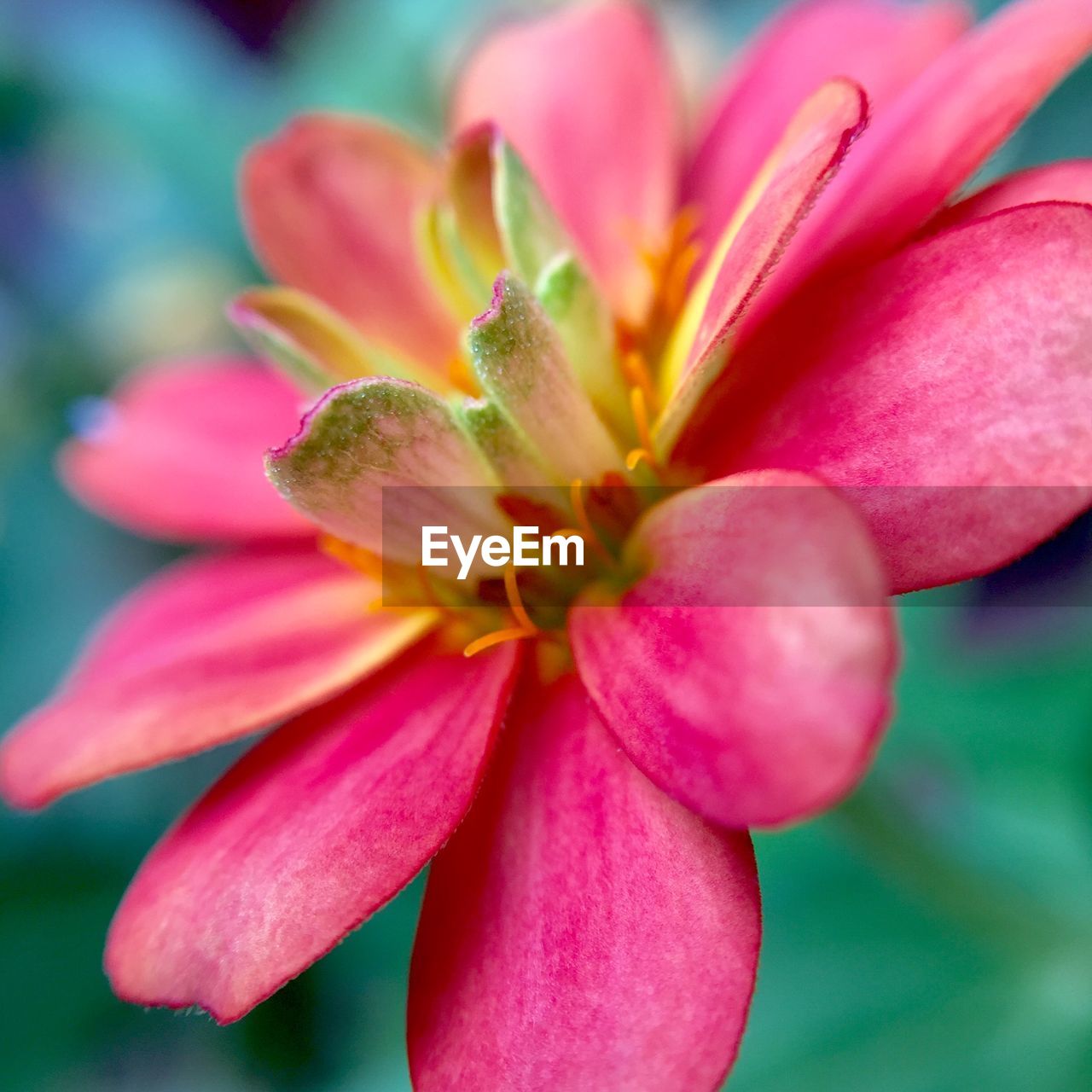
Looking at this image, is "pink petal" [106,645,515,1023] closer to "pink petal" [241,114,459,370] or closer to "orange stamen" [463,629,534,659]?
"orange stamen" [463,629,534,659]

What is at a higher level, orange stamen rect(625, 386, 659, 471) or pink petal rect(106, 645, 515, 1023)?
orange stamen rect(625, 386, 659, 471)

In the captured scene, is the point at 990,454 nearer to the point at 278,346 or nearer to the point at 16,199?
the point at 278,346

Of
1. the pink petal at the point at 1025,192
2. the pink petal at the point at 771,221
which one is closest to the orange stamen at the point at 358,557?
the pink petal at the point at 771,221

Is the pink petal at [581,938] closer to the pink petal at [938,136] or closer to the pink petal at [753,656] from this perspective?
the pink petal at [753,656]

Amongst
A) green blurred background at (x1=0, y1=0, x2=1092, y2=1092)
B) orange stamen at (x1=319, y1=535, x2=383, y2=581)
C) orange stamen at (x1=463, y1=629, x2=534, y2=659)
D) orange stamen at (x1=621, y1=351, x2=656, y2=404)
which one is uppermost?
orange stamen at (x1=621, y1=351, x2=656, y2=404)

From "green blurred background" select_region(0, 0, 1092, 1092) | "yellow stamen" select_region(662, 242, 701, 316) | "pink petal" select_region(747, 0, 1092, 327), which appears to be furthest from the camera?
"green blurred background" select_region(0, 0, 1092, 1092)

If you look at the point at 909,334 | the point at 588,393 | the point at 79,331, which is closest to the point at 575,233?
the point at 588,393

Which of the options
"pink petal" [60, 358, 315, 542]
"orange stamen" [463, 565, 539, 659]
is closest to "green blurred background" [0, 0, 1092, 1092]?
"orange stamen" [463, 565, 539, 659]
